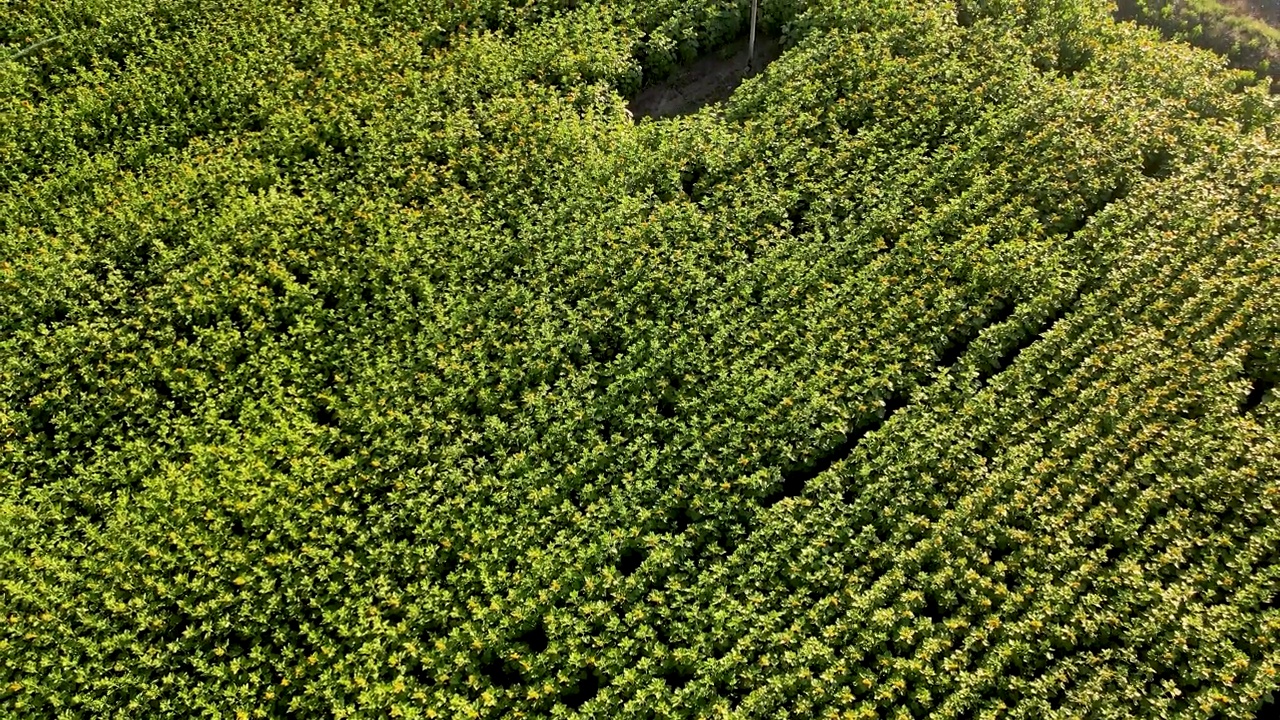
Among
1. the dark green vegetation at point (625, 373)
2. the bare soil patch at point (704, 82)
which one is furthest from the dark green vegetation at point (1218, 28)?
the bare soil patch at point (704, 82)

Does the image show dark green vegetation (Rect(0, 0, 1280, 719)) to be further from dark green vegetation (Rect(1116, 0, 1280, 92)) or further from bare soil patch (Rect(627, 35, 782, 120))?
dark green vegetation (Rect(1116, 0, 1280, 92))

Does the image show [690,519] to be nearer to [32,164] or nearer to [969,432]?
[969,432]

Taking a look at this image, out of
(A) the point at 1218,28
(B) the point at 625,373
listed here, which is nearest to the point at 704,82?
(B) the point at 625,373

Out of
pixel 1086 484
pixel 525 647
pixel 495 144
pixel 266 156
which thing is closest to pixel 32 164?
pixel 266 156

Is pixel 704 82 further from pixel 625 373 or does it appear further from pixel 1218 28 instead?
pixel 1218 28

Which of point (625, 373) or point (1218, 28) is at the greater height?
point (1218, 28)
